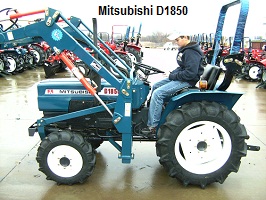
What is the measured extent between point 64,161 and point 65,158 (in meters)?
0.04

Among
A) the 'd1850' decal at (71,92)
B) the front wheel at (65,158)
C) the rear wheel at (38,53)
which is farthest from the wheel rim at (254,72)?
the rear wheel at (38,53)

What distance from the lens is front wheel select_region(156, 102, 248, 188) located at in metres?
3.01

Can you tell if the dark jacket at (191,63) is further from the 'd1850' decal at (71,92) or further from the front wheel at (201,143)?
the 'd1850' decal at (71,92)

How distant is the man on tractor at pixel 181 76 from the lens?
316cm

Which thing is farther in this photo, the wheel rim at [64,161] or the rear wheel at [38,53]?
the rear wheel at [38,53]

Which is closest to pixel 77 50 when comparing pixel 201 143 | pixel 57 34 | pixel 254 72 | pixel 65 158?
pixel 57 34

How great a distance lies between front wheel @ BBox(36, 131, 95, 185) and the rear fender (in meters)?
0.89

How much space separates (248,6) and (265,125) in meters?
3.09

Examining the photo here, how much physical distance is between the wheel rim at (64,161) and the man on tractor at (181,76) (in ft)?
2.56

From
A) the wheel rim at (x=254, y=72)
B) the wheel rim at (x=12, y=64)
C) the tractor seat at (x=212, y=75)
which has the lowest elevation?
the wheel rim at (x=254, y=72)

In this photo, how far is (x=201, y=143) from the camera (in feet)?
10.3

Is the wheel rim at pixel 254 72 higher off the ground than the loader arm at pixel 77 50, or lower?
lower

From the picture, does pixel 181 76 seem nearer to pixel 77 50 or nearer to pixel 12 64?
pixel 77 50

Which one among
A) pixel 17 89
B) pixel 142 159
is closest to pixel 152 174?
pixel 142 159
